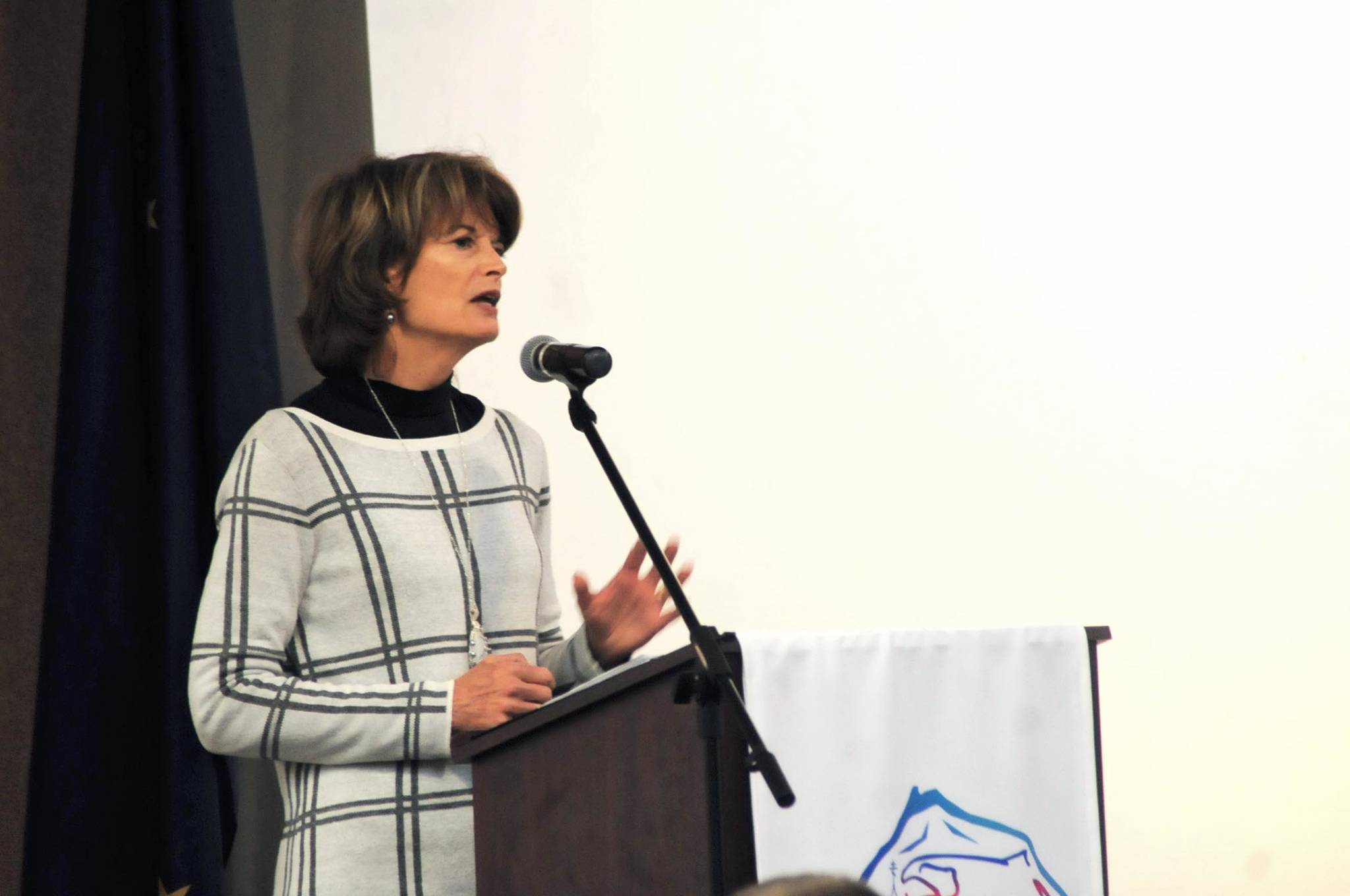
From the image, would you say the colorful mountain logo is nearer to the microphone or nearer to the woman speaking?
the woman speaking

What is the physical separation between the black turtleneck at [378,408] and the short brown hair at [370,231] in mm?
48

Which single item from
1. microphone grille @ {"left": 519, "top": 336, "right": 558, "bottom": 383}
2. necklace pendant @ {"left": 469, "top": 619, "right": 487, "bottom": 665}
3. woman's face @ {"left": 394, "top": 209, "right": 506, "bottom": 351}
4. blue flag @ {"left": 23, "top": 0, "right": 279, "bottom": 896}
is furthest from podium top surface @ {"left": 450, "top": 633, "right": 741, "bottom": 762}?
blue flag @ {"left": 23, "top": 0, "right": 279, "bottom": 896}

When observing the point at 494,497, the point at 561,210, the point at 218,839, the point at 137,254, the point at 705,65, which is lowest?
the point at 218,839

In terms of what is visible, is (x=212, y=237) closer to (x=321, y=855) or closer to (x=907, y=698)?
(x=321, y=855)

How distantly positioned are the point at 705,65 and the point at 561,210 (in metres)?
0.48

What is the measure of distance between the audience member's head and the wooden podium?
1.66 feet

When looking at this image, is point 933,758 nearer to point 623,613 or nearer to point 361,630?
point 623,613

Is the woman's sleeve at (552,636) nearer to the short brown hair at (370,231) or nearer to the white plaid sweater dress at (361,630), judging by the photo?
the white plaid sweater dress at (361,630)

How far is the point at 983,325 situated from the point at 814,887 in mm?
2522

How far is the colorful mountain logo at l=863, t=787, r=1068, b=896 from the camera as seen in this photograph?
1.64 meters

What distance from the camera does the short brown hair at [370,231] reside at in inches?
82.0

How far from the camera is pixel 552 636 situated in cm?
221

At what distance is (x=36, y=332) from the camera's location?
7.12 ft

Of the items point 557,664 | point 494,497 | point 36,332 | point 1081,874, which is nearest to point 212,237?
point 36,332
